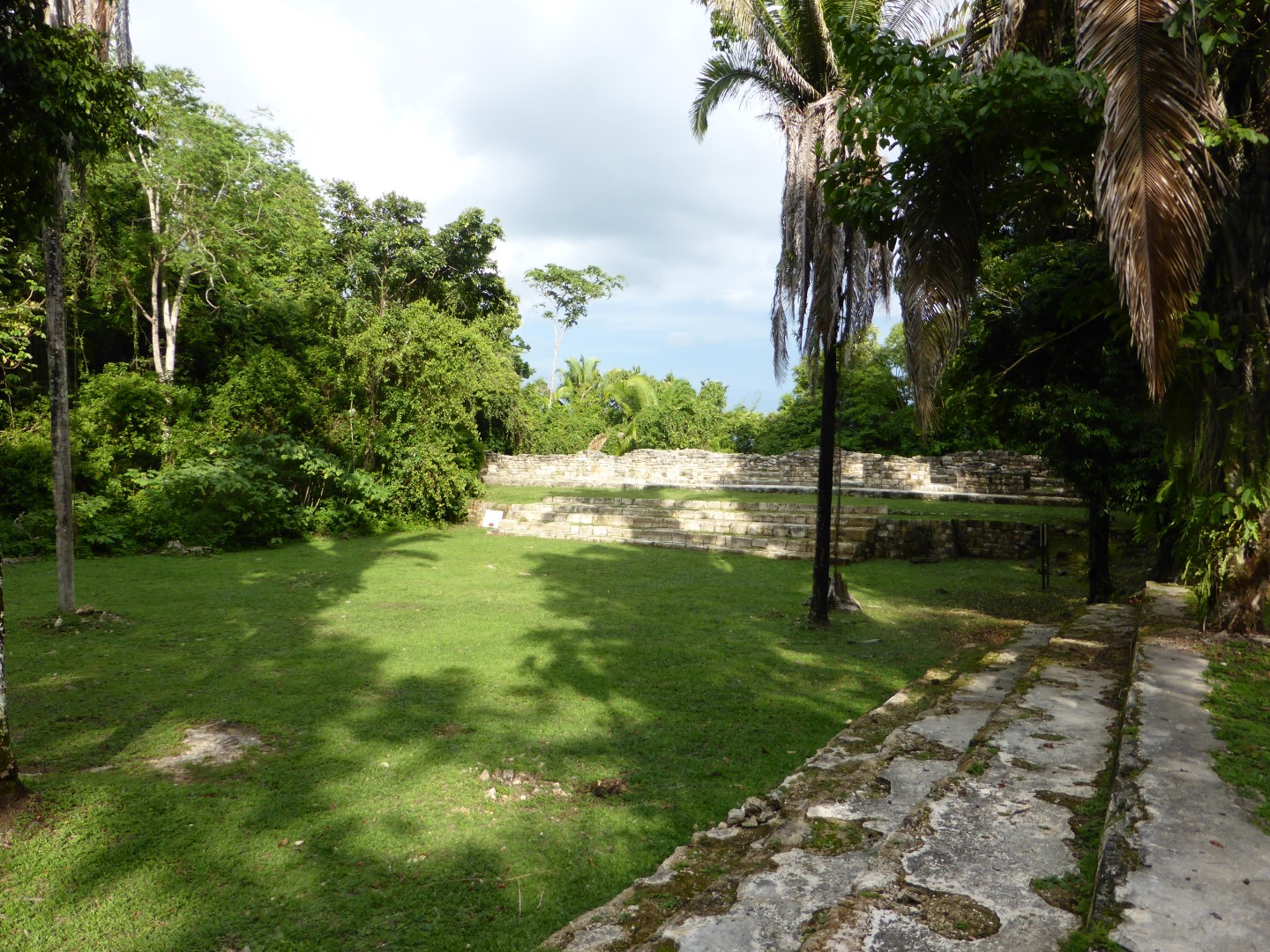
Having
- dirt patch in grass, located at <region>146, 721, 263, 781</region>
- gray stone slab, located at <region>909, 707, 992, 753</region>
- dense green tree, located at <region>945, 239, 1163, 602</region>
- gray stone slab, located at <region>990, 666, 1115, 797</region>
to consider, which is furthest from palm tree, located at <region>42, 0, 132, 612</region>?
dense green tree, located at <region>945, 239, 1163, 602</region>

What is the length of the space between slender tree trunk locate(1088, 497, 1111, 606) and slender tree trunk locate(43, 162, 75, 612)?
442 inches

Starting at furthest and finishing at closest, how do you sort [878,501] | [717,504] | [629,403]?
1. [629,403]
2. [878,501]
3. [717,504]

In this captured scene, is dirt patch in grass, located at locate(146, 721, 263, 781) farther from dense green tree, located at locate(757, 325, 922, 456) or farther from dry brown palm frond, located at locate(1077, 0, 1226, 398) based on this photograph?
dense green tree, located at locate(757, 325, 922, 456)

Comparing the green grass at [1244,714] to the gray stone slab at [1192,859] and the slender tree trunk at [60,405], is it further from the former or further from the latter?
the slender tree trunk at [60,405]

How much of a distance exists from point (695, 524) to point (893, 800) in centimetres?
1178

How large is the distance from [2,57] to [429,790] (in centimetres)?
464

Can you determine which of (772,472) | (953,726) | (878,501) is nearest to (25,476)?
(953,726)

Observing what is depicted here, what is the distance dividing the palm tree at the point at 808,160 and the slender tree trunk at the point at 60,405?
252 inches

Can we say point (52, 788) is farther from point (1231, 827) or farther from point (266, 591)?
point (266, 591)

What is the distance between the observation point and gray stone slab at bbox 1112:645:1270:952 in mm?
1766

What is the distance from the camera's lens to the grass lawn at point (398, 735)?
2.77 meters

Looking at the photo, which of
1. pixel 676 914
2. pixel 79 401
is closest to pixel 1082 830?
pixel 676 914

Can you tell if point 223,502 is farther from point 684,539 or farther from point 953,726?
point 953,726

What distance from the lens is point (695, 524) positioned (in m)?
15.0
